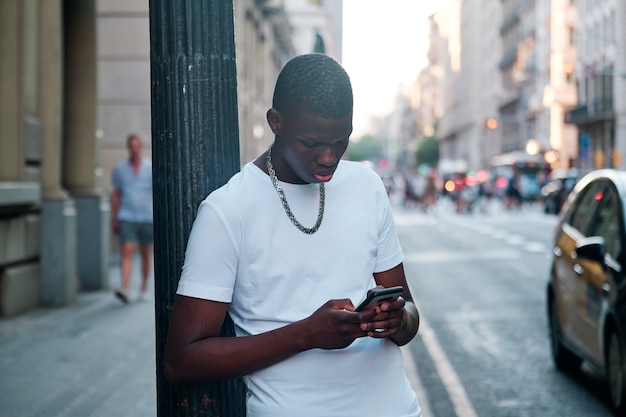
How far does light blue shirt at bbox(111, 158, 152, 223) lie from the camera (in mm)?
12211

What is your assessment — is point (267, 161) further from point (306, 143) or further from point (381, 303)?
point (381, 303)

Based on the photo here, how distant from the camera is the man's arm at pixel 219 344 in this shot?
7.68 ft

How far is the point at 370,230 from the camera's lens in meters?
2.53

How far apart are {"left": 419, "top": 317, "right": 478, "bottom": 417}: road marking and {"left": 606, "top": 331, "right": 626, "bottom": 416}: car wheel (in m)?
0.88

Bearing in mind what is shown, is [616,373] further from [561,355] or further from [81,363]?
[81,363]

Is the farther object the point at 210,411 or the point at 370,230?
the point at 210,411

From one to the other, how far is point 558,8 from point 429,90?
117 meters

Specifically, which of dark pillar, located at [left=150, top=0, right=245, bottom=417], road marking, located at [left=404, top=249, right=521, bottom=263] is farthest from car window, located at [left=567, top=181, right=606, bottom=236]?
road marking, located at [left=404, top=249, right=521, bottom=263]

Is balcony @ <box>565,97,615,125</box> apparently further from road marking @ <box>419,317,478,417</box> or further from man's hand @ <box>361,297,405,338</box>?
man's hand @ <box>361,297,405,338</box>

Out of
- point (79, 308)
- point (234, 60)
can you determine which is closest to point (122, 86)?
point (79, 308)

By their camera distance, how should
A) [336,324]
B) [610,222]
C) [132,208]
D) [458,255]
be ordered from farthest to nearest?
1. [458,255]
2. [132,208]
3. [610,222]
4. [336,324]

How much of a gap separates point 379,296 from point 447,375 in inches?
260

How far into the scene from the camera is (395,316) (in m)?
2.33

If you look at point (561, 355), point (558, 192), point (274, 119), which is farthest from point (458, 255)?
point (558, 192)
